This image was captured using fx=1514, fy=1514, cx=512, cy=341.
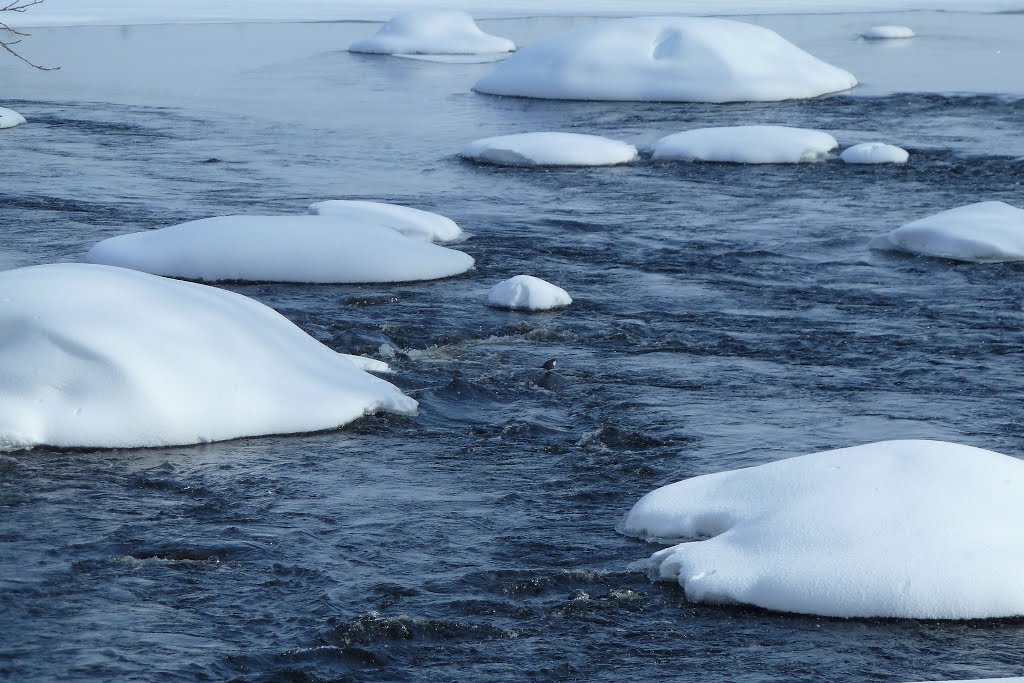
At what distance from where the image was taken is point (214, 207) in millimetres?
14414

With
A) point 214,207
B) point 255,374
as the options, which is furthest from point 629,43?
point 255,374

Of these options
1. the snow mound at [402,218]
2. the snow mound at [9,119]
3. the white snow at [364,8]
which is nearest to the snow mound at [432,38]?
the white snow at [364,8]

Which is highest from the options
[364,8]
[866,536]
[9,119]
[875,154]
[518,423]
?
[364,8]

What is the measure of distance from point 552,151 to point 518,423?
9.43 m

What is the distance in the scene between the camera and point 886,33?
33.0 m

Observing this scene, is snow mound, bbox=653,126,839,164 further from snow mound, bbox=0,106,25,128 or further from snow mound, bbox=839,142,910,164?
snow mound, bbox=0,106,25,128

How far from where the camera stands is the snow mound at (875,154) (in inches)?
660

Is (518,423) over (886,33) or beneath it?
beneath

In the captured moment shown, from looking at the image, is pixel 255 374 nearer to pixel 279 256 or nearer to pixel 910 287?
pixel 279 256

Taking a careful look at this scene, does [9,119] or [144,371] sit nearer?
[144,371]

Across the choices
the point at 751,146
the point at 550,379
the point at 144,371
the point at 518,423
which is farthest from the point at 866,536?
the point at 751,146

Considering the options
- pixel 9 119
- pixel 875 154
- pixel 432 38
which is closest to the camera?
pixel 875 154

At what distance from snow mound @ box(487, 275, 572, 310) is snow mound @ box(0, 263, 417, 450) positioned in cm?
243

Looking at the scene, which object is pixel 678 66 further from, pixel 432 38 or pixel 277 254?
pixel 277 254
